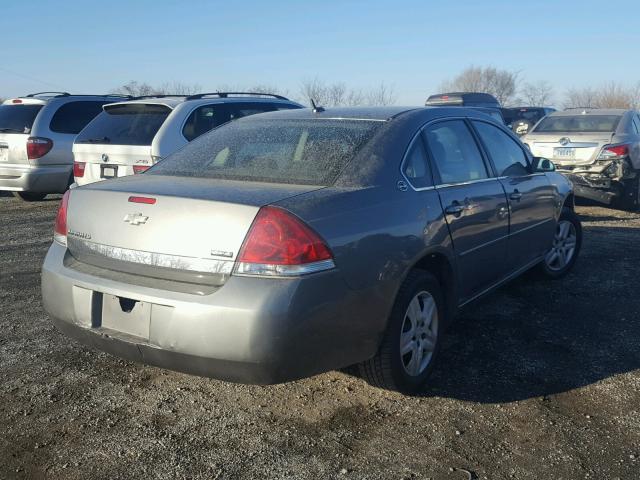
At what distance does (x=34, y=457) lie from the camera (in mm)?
2898

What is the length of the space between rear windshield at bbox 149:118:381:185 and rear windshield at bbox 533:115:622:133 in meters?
7.54

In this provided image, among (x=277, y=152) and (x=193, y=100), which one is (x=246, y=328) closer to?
(x=277, y=152)

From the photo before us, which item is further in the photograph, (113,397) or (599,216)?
(599,216)

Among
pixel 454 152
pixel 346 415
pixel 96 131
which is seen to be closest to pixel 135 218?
pixel 346 415

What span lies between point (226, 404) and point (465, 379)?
4.52 ft

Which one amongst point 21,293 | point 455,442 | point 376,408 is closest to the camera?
point 455,442

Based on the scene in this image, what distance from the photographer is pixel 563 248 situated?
5902mm

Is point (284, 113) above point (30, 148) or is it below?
above

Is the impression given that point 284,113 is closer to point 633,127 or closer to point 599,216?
point 599,216

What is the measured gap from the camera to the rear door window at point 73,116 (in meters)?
10.1

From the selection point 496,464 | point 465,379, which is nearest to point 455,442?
point 496,464

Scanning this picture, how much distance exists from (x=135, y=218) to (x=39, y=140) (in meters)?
7.65

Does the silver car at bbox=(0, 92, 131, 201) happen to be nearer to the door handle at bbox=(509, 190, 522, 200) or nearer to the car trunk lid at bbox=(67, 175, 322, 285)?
the car trunk lid at bbox=(67, 175, 322, 285)

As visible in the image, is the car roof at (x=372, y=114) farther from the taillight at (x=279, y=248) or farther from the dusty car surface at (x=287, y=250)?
the taillight at (x=279, y=248)
